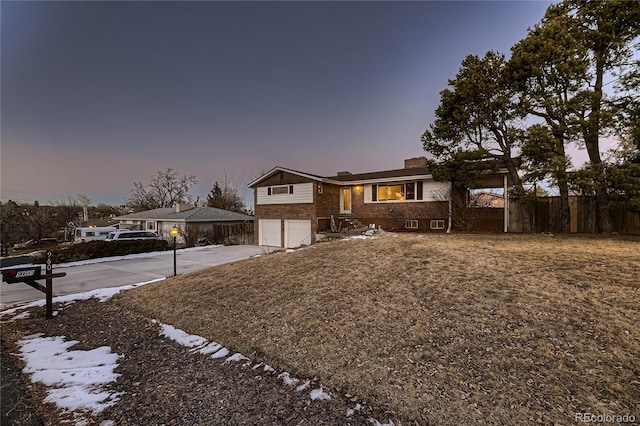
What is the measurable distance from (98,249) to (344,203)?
50.9ft

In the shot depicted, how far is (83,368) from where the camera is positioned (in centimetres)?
406

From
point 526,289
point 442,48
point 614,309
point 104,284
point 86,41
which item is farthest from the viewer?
point 442,48

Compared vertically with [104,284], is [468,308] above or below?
above

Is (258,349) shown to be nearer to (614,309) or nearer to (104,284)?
(614,309)

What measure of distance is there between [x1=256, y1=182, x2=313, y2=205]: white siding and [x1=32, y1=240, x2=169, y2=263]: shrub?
7.62 meters

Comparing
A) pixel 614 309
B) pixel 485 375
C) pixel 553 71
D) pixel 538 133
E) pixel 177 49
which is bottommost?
pixel 485 375

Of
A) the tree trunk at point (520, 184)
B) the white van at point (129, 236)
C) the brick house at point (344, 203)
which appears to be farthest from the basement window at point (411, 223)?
the white van at point (129, 236)

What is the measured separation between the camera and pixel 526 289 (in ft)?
15.5

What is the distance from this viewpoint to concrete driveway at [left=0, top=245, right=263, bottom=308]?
30.0ft

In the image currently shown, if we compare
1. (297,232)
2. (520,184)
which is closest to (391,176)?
(520,184)

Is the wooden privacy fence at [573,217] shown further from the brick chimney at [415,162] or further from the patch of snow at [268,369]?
the patch of snow at [268,369]

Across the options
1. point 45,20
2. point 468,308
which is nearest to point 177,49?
point 45,20

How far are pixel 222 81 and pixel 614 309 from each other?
63.4 ft

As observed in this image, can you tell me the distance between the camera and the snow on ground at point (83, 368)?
324 centimetres
